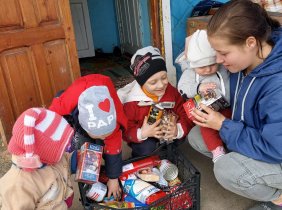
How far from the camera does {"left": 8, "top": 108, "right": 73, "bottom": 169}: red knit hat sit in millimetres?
855

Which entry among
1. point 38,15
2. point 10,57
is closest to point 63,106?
point 10,57

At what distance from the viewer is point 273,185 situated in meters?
0.99

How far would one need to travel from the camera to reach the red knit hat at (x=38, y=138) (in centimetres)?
85

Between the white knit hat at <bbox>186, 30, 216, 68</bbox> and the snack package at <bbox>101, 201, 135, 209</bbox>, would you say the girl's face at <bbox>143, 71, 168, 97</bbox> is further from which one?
the snack package at <bbox>101, 201, 135, 209</bbox>

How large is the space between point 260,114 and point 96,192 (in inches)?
27.5

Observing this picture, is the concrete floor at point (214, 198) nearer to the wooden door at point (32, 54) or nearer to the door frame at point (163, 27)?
the wooden door at point (32, 54)

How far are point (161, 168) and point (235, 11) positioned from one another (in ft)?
2.40

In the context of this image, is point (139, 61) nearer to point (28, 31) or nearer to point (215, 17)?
point (215, 17)

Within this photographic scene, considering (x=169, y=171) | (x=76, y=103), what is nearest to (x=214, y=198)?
(x=169, y=171)

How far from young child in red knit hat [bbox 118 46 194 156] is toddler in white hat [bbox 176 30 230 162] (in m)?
0.13

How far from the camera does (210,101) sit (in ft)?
3.67

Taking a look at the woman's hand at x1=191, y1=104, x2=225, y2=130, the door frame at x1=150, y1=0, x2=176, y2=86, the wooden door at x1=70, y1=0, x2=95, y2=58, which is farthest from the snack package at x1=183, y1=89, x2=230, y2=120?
the wooden door at x1=70, y1=0, x2=95, y2=58

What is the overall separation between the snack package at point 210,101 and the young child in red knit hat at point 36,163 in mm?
492

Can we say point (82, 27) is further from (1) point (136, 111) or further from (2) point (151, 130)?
(2) point (151, 130)
